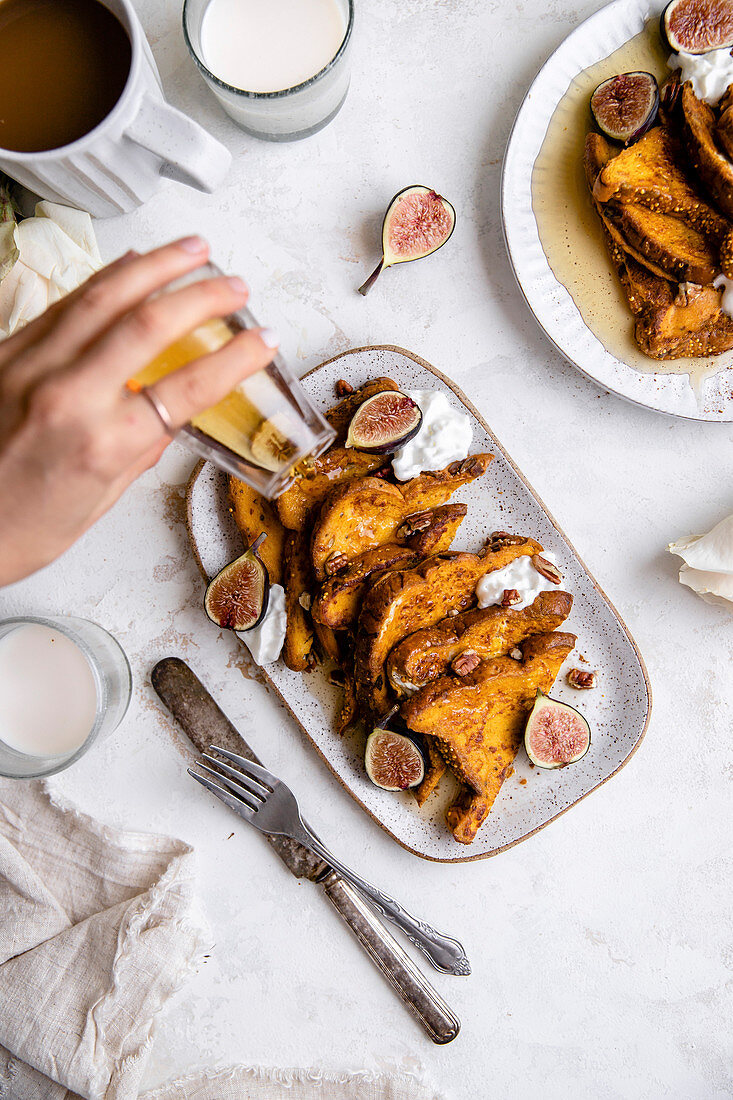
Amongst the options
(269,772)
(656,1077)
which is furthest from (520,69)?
(656,1077)

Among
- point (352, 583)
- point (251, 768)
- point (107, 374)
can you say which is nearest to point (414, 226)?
point (352, 583)

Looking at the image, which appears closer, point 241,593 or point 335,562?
point 335,562

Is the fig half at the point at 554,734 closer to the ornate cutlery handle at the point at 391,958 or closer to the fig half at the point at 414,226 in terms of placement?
the ornate cutlery handle at the point at 391,958

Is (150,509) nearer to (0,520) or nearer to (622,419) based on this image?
(0,520)

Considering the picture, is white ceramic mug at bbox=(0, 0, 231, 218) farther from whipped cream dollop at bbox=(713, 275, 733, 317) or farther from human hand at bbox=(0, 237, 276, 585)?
whipped cream dollop at bbox=(713, 275, 733, 317)

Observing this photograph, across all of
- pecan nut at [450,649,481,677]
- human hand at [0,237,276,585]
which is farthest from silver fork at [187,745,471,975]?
human hand at [0,237,276,585]

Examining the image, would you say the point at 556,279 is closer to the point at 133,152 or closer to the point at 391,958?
the point at 133,152
